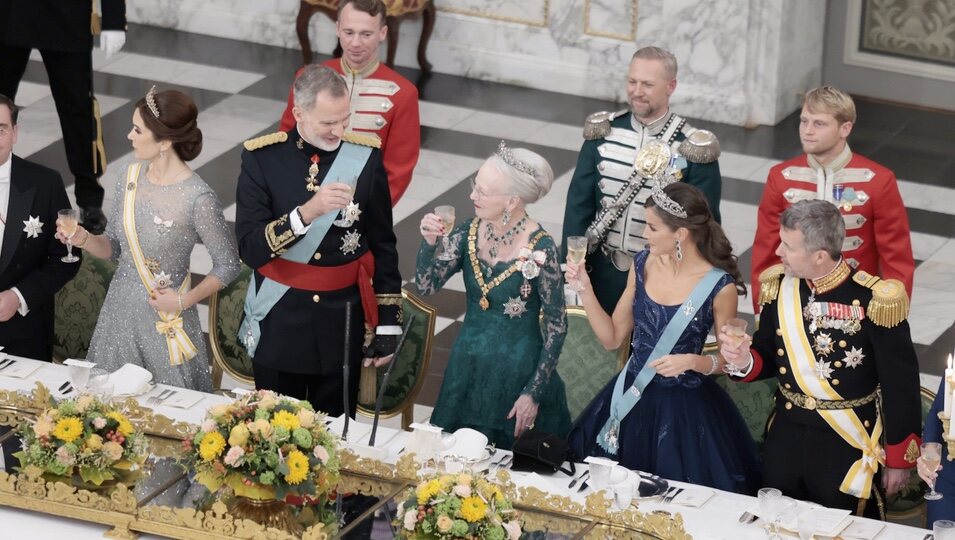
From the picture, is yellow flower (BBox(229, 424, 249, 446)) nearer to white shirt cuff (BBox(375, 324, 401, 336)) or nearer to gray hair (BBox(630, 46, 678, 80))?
white shirt cuff (BBox(375, 324, 401, 336))

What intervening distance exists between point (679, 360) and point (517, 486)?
0.70m

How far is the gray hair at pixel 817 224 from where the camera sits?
15.9 ft

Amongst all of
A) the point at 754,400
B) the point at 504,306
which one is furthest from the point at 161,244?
the point at 754,400

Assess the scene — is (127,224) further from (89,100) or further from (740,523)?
(89,100)

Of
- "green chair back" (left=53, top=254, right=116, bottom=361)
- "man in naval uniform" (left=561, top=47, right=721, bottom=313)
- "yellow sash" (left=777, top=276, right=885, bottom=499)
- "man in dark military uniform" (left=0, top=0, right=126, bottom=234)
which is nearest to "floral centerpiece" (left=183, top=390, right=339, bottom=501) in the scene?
→ "yellow sash" (left=777, top=276, right=885, bottom=499)

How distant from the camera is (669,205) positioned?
5.09 m

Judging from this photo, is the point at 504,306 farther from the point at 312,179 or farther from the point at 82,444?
the point at 82,444

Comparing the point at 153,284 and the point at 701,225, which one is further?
the point at 153,284

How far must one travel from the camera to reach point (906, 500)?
5.21m

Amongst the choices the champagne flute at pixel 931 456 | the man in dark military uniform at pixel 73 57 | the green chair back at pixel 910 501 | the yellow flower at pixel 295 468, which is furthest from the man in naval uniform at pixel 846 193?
the man in dark military uniform at pixel 73 57

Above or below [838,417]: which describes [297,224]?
above

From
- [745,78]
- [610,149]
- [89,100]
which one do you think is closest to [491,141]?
[745,78]

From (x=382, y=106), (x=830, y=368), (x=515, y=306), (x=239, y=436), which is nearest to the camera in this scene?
(x=239, y=436)

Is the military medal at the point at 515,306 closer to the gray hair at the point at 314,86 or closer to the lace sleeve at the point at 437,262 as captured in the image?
the lace sleeve at the point at 437,262
